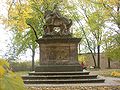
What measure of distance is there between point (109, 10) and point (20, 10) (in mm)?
9346

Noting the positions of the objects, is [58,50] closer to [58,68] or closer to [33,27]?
[58,68]

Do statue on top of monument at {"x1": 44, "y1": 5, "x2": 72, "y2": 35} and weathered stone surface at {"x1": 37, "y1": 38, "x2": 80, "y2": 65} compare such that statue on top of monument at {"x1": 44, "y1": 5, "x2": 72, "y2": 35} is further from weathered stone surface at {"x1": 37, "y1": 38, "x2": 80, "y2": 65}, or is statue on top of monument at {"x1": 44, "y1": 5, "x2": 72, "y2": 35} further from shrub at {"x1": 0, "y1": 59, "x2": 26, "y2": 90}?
shrub at {"x1": 0, "y1": 59, "x2": 26, "y2": 90}

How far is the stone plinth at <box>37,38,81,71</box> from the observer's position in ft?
76.1

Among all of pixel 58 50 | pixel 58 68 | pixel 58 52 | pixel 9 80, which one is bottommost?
pixel 58 68

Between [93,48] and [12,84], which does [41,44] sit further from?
[93,48]

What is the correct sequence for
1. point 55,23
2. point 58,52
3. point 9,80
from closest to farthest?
point 9,80 → point 58,52 → point 55,23

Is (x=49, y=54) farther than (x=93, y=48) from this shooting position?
No

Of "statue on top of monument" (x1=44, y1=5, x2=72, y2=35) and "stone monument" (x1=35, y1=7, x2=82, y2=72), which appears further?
"statue on top of monument" (x1=44, y1=5, x2=72, y2=35)

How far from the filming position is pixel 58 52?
23.4 m

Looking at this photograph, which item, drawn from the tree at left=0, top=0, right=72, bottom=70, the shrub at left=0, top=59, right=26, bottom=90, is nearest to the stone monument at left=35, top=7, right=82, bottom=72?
the tree at left=0, top=0, right=72, bottom=70

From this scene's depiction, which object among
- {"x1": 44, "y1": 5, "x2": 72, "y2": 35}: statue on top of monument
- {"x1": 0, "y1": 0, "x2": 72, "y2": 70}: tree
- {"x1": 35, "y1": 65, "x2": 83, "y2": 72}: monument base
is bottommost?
{"x1": 35, "y1": 65, "x2": 83, "y2": 72}: monument base

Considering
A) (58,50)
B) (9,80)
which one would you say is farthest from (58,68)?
(9,80)

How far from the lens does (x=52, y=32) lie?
24.1 metres

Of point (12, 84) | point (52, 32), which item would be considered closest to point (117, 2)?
point (52, 32)
